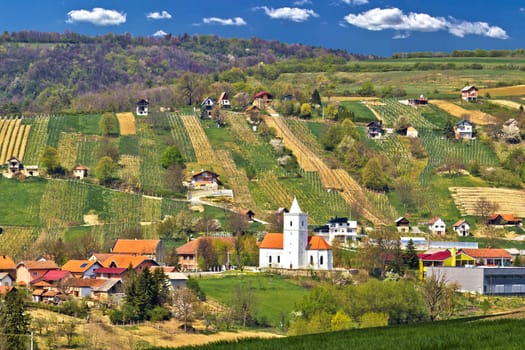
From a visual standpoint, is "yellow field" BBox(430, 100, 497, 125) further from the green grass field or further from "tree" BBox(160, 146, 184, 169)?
the green grass field

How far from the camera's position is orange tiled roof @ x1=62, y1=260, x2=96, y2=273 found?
248 ft

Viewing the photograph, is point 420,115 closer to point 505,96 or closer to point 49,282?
point 505,96

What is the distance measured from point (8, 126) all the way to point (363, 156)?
37649mm

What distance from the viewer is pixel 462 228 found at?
97.5 meters

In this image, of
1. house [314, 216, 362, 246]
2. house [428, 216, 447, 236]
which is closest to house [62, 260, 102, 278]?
house [314, 216, 362, 246]

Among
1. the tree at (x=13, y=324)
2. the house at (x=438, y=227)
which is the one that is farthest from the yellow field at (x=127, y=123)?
the tree at (x=13, y=324)

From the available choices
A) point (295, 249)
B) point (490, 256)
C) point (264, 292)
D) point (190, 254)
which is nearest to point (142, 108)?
point (295, 249)

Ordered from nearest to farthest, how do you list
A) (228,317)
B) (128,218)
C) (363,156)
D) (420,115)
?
(228,317) → (128,218) → (363,156) → (420,115)

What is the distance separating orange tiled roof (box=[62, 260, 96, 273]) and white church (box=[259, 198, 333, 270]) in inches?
580

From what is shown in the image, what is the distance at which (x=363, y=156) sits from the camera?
117125mm

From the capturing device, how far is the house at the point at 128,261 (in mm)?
76500

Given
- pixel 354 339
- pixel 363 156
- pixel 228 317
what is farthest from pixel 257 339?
pixel 363 156

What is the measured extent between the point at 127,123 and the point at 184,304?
217 ft

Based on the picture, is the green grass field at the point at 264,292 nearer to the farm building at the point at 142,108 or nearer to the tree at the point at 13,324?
the tree at the point at 13,324
